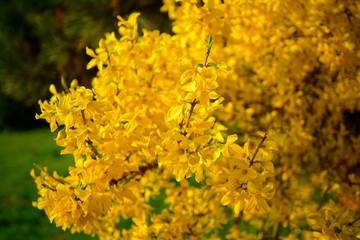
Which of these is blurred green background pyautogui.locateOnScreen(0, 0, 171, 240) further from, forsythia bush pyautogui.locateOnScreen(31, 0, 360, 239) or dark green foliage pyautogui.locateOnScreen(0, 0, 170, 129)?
forsythia bush pyautogui.locateOnScreen(31, 0, 360, 239)

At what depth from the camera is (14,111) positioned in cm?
1319

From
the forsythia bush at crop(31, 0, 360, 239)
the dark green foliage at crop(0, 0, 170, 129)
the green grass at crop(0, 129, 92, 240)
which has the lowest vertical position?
the green grass at crop(0, 129, 92, 240)

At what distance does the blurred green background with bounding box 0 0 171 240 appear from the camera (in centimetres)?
755

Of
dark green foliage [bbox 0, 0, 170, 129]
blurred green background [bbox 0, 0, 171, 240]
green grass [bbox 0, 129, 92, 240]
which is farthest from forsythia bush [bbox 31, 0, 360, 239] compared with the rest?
dark green foliage [bbox 0, 0, 170, 129]

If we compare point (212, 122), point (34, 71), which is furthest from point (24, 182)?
point (212, 122)

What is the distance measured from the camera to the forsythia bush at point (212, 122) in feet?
6.34

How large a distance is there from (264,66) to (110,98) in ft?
3.72

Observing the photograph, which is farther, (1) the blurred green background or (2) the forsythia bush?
(1) the blurred green background

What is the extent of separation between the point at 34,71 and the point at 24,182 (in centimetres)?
399

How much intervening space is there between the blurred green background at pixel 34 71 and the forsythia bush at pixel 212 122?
336 cm

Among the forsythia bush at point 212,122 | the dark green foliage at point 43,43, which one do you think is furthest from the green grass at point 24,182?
the forsythia bush at point 212,122

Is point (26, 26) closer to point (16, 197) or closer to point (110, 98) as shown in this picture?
point (16, 197)

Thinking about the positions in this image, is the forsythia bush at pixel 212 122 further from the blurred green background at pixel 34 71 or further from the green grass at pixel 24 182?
the blurred green background at pixel 34 71

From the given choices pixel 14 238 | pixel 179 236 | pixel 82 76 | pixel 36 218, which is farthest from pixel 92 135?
pixel 82 76
